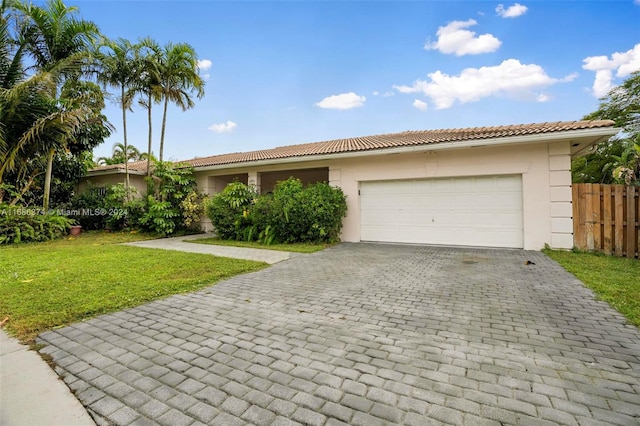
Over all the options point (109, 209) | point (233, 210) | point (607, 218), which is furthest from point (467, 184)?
point (109, 209)

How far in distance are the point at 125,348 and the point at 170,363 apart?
613mm

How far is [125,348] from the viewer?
9.23ft

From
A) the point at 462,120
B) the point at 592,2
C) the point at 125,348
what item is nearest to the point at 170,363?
the point at 125,348

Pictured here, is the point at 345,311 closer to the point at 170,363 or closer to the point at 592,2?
the point at 170,363

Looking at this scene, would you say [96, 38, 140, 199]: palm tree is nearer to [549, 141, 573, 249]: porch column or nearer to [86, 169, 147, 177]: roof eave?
[86, 169, 147, 177]: roof eave

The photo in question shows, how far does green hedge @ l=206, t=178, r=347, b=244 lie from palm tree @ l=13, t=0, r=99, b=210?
21.8 feet

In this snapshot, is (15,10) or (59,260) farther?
(15,10)

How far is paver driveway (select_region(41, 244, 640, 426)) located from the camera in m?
1.93

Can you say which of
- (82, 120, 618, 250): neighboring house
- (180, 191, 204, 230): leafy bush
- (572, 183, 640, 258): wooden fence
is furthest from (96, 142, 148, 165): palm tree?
(572, 183, 640, 258): wooden fence

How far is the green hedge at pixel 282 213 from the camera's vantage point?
951 centimetres

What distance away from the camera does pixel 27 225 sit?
1052cm

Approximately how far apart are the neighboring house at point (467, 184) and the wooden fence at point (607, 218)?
11.2 inches

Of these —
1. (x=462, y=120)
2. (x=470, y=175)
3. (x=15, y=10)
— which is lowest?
(x=470, y=175)

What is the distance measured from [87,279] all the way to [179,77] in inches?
400
